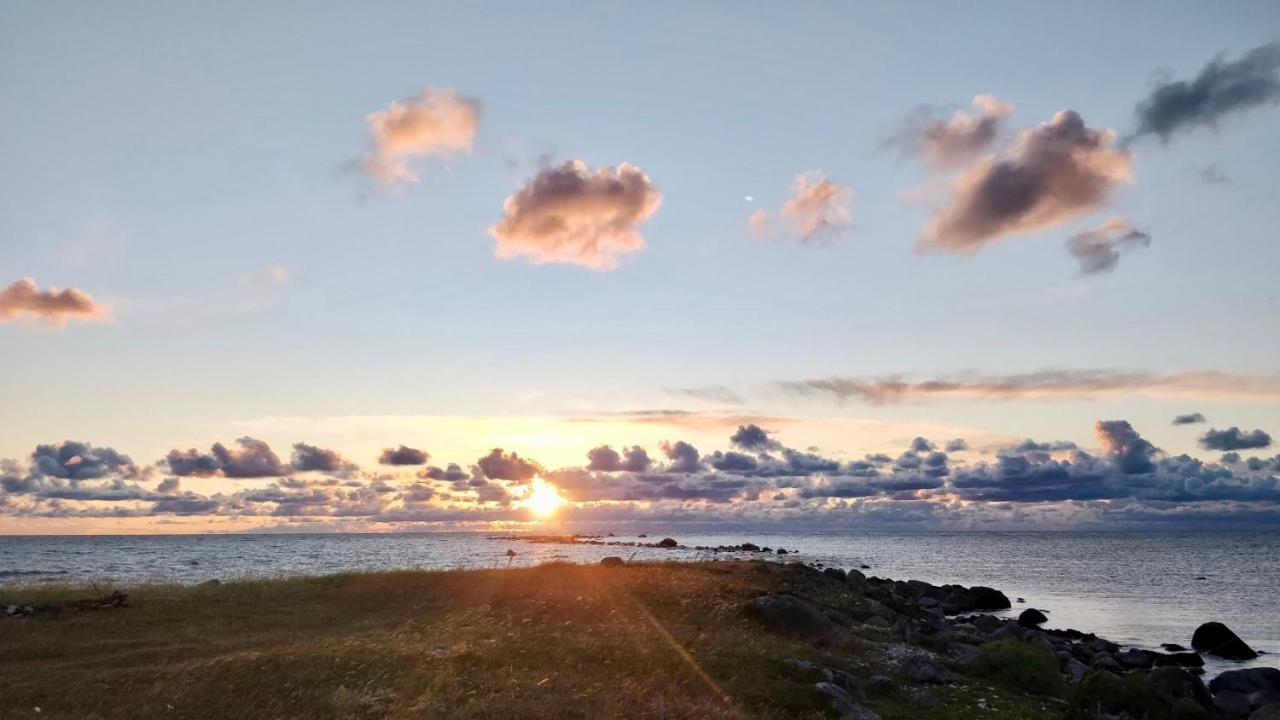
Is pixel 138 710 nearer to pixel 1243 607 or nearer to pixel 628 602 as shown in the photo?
pixel 628 602

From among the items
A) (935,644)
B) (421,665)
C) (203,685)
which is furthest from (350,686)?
(935,644)

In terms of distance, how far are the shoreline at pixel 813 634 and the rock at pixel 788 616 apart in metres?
0.06

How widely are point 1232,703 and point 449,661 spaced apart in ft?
95.1

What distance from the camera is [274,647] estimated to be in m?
26.9

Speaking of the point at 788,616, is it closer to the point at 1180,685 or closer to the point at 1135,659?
the point at 1180,685

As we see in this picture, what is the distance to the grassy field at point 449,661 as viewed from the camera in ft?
66.1

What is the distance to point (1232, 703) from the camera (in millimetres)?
30906

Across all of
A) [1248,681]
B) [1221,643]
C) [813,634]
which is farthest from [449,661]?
[1221,643]

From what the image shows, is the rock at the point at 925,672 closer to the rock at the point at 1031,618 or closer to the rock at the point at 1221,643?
the rock at the point at 1221,643

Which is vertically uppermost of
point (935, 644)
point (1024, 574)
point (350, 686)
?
point (350, 686)

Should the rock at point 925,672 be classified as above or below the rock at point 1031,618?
above

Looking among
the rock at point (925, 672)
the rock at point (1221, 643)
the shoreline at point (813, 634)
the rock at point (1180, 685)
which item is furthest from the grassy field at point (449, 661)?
the rock at point (1221, 643)

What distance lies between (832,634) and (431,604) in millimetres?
20111

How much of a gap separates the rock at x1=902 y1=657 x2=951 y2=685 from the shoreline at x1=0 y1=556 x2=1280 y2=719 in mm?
76
